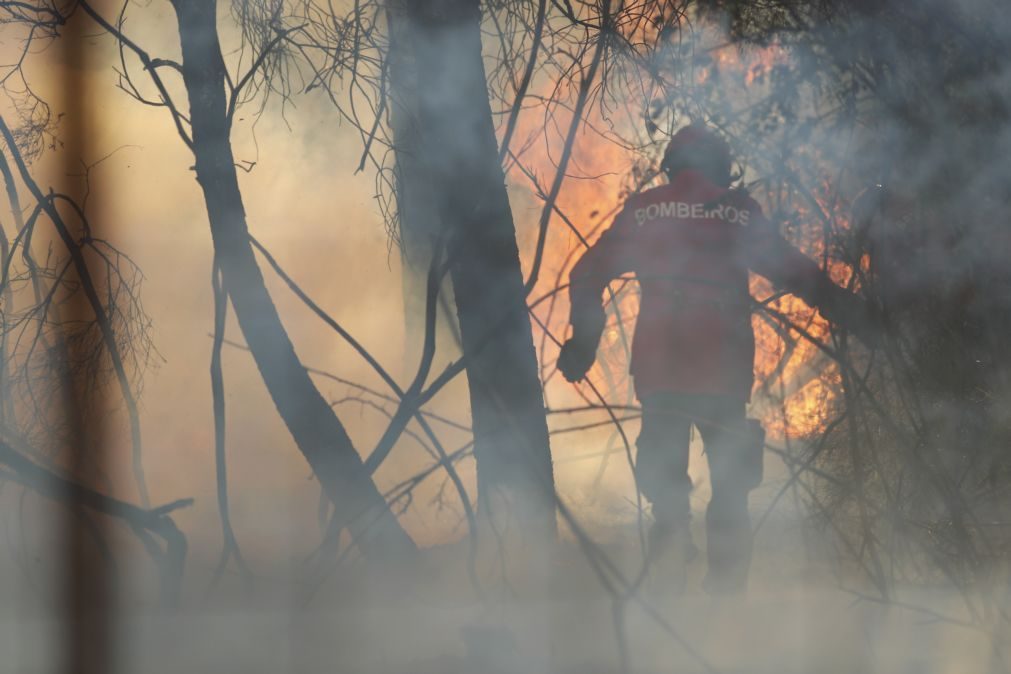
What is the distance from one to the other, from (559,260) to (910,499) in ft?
3.89

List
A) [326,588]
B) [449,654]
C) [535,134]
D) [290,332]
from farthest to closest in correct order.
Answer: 1. [290,332]
2. [535,134]
3. [326,588]
4. [449,654]

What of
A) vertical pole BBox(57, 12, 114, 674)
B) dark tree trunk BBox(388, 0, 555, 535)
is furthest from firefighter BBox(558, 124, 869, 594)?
vertical pole BBox(57, 12, 114, 674)

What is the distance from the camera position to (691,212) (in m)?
3.11

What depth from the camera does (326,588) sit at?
2.94 meters

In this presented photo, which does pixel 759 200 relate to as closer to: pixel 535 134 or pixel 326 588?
pixel 535 134

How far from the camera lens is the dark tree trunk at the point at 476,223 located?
117 inches

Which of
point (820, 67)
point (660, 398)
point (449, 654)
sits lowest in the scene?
point (449, 654)

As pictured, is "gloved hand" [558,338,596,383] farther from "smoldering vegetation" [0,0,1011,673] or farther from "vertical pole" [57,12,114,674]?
"vertical pole" [57,12,114,674]

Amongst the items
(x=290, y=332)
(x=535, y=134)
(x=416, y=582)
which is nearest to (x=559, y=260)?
(x=535, y=134)

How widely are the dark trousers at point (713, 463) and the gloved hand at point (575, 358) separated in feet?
1.09

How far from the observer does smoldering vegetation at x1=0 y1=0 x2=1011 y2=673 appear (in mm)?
2859

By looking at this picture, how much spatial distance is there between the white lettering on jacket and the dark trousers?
48 cm

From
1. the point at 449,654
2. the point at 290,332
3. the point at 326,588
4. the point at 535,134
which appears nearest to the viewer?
the point at 449,654

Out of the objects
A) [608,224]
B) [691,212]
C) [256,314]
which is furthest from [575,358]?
[256,314]
